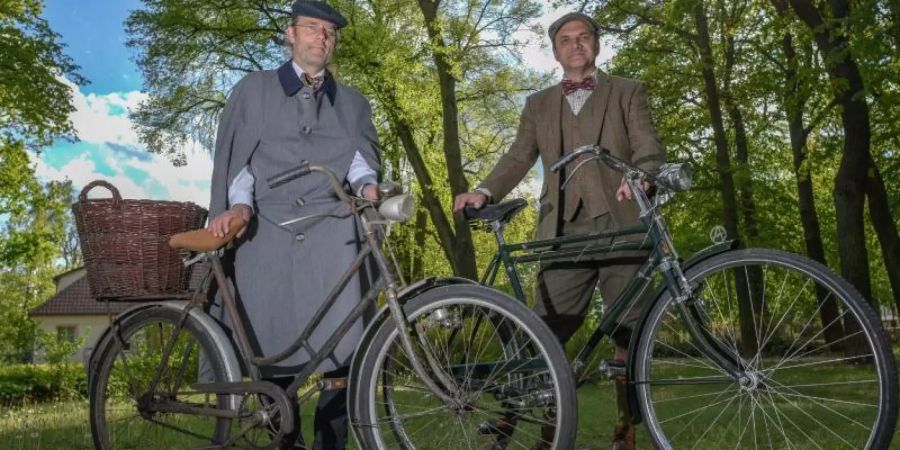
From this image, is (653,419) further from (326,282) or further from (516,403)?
(326,282)

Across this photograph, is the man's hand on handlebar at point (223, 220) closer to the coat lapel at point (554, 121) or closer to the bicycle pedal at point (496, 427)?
→ the bicycle pedal at point (496, 427)

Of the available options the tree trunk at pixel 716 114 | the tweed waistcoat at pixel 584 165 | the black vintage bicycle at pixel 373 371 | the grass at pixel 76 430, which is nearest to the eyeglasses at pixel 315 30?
the black vintage bicycle at pixel 373 371

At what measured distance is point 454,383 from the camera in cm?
354

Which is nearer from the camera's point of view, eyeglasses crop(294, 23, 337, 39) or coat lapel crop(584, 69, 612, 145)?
eyeglasses crop(294, 23, 337, 39)

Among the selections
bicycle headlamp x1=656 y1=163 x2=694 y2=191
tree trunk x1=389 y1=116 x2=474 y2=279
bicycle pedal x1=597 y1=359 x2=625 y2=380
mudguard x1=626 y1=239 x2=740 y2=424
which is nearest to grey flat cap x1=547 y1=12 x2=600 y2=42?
bicycle headlamp x1=656 y1=163 x2=694 y2=191

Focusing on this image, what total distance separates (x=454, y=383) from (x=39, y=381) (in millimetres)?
23259

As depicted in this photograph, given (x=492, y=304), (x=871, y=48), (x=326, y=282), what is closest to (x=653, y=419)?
(x=492, y=304)

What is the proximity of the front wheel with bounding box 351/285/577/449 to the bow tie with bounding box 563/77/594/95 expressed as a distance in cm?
146

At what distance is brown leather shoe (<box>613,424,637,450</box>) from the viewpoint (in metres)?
4.60

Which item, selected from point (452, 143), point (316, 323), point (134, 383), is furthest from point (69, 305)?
point (316, 323)

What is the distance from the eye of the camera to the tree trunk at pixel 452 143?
18141 mm

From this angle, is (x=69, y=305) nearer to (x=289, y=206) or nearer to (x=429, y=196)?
(x=429, y=196)

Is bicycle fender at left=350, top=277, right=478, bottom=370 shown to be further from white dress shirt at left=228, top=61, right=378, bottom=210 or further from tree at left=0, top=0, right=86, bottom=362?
tree at left=0, top=0, right=86, bottom=362

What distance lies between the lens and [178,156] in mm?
24406
